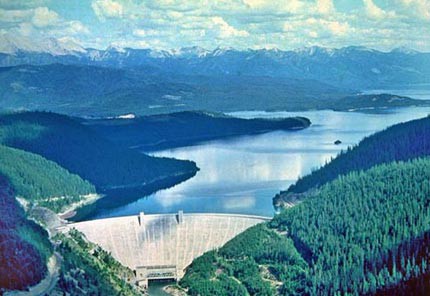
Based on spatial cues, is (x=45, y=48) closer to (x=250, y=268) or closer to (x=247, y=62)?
(x=247, y=62)

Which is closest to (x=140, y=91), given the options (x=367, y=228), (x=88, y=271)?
(x=367, y=228)

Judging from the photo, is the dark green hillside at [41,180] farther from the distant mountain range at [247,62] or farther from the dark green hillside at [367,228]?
the distant mountain range at [247,62]

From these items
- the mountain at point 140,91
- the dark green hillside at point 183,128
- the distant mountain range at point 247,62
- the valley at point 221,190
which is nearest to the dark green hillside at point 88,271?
the valley at point 221,190

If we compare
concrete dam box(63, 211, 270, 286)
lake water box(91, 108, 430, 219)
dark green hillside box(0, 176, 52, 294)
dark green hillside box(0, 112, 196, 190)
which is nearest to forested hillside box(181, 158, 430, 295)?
concrete dam box(63, 211, 270, 286)

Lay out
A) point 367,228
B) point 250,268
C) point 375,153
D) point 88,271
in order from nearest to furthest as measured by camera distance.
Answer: point 88,271 < point 250,268 < point 367,228 < point 375,153

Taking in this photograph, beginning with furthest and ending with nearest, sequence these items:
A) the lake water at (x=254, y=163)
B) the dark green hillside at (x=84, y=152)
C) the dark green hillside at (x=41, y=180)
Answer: the dark green hillside at (x=84, y=152)
the dark green hillside at (x=41, y=180)
the lake water at (x=254, y=163)

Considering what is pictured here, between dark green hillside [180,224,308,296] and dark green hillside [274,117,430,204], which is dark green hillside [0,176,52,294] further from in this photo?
dark green hillside [274,117,430,204]
